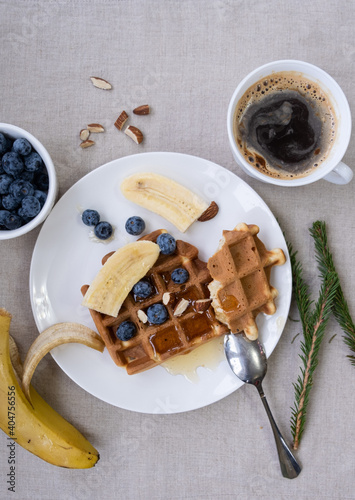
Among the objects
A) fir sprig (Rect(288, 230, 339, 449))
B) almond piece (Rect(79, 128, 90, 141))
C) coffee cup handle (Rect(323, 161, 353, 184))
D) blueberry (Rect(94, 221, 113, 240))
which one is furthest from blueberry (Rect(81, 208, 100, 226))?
coffee cup handle (Rect(323, 161, 353, 184))

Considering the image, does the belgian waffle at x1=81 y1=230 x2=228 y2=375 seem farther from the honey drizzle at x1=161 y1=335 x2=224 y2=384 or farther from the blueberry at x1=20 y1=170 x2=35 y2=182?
the blueberry at x1=20 y1=170 x2=35 y2=182

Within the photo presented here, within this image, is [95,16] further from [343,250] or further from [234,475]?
[234,475]

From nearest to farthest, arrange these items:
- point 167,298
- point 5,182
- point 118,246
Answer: point 5,182
point 167,298
point 118,246

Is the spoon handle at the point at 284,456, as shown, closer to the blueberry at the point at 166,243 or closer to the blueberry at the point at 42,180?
the blueberry at the point at 166,243

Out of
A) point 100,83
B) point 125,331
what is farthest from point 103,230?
point 100,83

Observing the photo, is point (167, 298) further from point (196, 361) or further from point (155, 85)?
point (155, 85)

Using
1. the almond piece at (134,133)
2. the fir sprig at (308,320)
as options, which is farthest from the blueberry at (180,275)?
the almond piece at (134,133)
